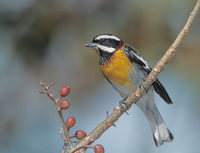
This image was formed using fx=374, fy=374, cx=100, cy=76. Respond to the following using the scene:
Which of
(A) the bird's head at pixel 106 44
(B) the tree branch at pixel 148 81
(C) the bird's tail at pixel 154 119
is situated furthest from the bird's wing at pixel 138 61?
(B) the tree branch at pixel 148 81

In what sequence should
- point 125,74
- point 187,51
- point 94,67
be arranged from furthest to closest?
point 94,67 → point 187,51 → point 125,74

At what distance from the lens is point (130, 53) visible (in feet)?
14.0

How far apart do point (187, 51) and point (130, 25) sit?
923 millimetres

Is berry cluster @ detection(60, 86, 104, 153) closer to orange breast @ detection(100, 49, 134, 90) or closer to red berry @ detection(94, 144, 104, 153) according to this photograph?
red berry @ detection(94, 144, 104, 153)

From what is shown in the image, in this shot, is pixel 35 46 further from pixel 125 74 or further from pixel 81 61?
pixel 125 74

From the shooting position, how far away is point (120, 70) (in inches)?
161

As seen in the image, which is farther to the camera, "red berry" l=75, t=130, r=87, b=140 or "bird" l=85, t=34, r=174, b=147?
"bird" l=85, t=34, r=174, b=147

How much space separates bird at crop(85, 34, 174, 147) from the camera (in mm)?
4098

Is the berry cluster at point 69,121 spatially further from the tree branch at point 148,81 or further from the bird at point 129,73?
the bird at point 129,73

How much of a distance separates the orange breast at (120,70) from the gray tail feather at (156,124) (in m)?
0.48

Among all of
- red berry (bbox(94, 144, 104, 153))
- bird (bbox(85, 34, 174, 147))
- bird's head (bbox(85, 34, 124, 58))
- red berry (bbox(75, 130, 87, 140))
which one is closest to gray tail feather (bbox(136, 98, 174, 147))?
bird (bbox(85, 34, 174, 147))

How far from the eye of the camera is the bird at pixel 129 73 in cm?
410

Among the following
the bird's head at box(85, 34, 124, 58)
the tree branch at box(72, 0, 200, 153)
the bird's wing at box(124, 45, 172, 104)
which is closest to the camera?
the tree branch at box(72, 0, 200, 153)

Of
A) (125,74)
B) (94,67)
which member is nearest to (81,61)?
(94,67)
